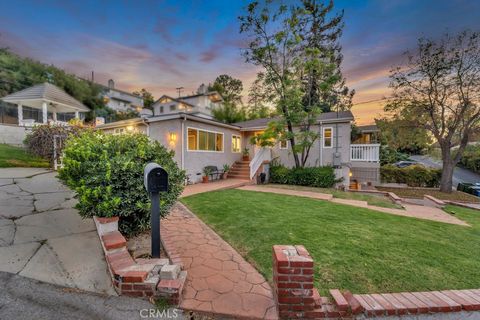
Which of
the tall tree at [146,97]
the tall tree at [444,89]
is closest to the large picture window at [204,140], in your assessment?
the tall tree at [444,89]

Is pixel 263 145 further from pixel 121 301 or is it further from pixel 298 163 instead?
pixel 121 301

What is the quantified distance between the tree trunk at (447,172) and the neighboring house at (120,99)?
41.1 metres

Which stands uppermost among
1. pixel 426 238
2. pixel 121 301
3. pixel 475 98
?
pixel 475 98

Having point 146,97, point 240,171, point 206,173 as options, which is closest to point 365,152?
point 240,171

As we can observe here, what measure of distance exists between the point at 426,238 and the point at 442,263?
138 cm

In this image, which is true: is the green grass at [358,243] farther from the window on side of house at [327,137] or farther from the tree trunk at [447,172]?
the tree trunk at [447,172]

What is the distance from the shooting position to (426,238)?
14.1 ft

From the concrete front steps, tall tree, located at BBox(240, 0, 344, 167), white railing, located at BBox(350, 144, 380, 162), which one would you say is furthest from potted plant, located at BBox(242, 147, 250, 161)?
white railing, located at BBox(350, 144, 380, 162)

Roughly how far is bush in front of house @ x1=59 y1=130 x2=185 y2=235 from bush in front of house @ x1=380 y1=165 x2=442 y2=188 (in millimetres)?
16491

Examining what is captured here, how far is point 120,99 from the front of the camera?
40188 millimetres

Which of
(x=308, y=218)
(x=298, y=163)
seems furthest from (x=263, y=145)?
(x=308, y=218)

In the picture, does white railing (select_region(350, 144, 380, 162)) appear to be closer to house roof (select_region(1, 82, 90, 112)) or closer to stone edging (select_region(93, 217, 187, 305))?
stone edging (select_region(93, 217, 187, 305))

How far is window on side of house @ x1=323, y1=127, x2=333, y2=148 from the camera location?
517 inches

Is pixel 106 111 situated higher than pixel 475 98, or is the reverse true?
pixel 106 111
